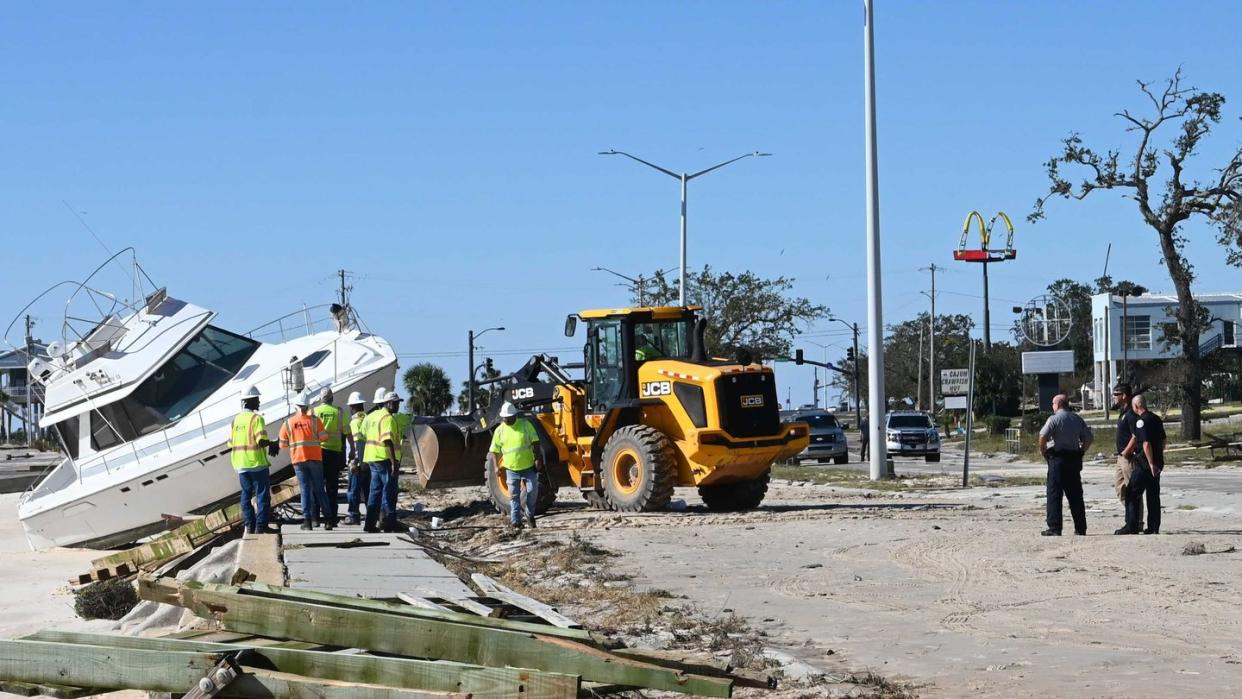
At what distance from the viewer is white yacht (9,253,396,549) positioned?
880 inches

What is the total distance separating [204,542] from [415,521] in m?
5.05

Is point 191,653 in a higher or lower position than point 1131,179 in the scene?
lower

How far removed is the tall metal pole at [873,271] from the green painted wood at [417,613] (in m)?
22.1

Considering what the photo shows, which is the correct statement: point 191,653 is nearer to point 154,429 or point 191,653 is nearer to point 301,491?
point 301,491

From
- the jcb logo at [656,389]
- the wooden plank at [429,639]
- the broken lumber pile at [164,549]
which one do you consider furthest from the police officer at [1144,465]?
the broken lumber pile at [164,549]

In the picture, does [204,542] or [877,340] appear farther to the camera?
[877,340]

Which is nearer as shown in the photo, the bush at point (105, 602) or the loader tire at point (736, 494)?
the bush at point (105, 602)

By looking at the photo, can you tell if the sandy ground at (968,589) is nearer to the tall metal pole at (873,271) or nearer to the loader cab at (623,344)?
the loader cab at (623,344)

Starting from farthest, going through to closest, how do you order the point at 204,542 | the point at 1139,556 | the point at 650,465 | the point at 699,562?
1. the point at 650,465
2. the point at 204,542
3. the point at 699,562
4. the point at 1139,556

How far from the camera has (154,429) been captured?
23.5 meters

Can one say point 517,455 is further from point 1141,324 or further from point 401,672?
point 1141,324

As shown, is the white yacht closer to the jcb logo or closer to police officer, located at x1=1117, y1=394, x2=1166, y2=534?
the jcb logo

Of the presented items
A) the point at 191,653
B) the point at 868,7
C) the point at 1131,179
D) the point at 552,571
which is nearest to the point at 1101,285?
the point at 1131,179

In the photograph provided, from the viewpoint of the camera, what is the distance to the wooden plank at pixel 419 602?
10.8 m
